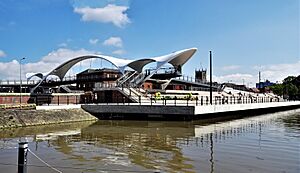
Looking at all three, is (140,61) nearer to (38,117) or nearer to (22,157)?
(38,117)

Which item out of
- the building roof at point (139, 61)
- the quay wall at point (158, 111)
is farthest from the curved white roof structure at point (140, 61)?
the quay wall at point (158, 111)

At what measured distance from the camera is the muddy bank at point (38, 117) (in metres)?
23.6

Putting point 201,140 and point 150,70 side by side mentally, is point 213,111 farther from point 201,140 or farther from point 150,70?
point 150,70

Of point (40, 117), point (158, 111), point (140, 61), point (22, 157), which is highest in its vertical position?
point (140, 61)

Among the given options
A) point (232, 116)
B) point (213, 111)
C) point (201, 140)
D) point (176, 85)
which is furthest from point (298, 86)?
point (201, 140)

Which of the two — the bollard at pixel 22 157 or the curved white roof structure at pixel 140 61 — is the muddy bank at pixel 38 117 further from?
the curved white roof structure at pixel 140 61

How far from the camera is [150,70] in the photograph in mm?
56156

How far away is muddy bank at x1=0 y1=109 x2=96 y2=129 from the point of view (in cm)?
2364

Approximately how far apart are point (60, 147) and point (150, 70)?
41.8 m

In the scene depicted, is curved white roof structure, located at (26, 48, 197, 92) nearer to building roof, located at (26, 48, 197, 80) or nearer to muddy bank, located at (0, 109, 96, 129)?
building roof, located at (26, 48, 197, 80)

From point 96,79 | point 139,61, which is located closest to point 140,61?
point 139,61

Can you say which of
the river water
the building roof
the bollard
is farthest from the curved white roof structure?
the bollard

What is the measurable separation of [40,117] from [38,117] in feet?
0.63

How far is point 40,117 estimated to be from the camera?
1021 inches
